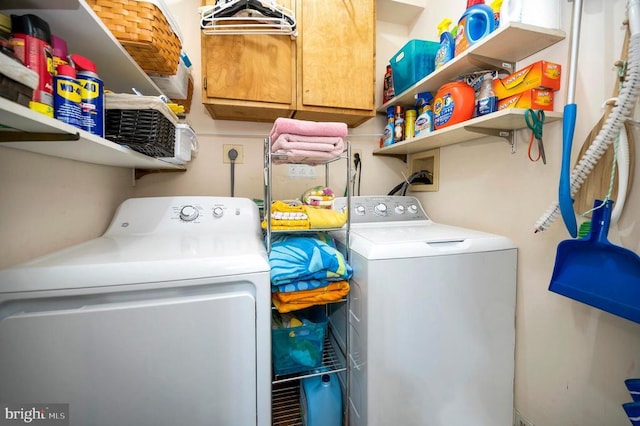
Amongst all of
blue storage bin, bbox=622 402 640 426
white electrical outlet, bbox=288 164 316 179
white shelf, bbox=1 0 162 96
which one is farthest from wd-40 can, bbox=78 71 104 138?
blue storage bin, bbox=622 402 640 426

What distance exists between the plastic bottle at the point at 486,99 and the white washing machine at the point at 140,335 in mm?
1123

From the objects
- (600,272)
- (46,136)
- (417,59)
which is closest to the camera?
(46,136)

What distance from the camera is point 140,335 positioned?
0.77 meters

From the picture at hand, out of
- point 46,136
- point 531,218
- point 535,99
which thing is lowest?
point 531,218

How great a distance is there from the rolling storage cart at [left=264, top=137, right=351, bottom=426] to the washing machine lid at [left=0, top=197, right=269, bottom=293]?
186mm

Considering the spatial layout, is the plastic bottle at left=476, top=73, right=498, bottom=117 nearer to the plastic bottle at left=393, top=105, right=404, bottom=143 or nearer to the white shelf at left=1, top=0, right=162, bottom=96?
the plastic bottle at left=393, top=105, right=404, bottom=143

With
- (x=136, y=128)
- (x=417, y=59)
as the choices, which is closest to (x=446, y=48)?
(x=417, y=59)

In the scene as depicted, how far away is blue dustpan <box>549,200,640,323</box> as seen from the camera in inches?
29.5

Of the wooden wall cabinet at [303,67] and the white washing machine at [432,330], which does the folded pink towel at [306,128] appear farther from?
the wooden wall cabinet at [303,67]

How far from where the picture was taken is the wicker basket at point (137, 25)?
90 centimetres

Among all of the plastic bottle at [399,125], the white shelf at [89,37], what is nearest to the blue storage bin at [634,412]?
the plastic bottle at [399,125]

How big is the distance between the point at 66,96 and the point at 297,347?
1.16 meters

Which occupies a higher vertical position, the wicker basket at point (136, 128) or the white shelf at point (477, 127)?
the white shelf at point (477, 127)

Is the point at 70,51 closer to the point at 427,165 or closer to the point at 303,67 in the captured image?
the point at 303,67
